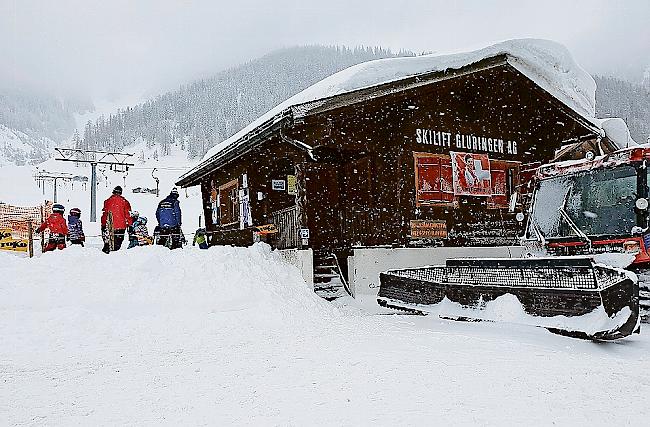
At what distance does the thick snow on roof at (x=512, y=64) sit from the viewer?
38.2ft

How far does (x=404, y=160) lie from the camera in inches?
512

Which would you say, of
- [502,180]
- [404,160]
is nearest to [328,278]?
[404,160]

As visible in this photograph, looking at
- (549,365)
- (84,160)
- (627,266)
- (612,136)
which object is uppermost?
(84,160)

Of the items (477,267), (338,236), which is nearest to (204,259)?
(338,236)

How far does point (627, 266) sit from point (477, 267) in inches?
83.9

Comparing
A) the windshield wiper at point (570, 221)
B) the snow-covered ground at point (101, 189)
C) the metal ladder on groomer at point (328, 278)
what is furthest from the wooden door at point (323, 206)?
the snow-covered ground at point (101, 189)

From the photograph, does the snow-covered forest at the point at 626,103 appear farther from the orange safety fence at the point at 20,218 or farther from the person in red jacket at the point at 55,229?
the person in red jacket at the point at 55,229

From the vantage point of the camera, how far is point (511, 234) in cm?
1505

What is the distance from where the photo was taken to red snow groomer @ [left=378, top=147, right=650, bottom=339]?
637cm

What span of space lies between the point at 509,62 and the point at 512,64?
0.52 ft

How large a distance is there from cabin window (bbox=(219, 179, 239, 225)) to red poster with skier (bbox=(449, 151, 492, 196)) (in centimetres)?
663

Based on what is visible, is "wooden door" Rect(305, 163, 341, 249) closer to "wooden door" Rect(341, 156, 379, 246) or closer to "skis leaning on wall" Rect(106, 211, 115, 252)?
"wooden door" Rect(341, 156, 379, 246)

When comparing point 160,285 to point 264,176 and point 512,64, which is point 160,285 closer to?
point 264,176

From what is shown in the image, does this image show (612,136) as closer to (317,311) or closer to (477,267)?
(477,267)
